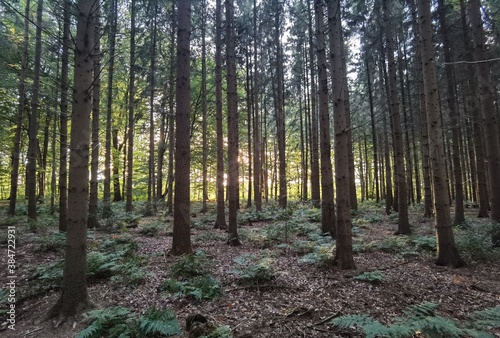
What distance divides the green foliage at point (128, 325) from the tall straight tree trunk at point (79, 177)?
0.51 meters

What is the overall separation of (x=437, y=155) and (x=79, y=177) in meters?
6.97

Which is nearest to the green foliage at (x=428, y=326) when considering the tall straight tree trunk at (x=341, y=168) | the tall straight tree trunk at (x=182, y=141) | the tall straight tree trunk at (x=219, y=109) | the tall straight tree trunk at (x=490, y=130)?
the tall straight tree trunk at (x=341, y=168)

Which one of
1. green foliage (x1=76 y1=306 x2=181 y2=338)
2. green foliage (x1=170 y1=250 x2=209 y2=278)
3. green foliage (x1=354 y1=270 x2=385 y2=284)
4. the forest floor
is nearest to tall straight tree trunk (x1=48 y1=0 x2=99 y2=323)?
the forest floor

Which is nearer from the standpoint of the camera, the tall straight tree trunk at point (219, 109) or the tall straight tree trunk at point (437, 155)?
the tall straight tree trunk at point (437, 155)

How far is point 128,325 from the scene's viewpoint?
11.4 feet

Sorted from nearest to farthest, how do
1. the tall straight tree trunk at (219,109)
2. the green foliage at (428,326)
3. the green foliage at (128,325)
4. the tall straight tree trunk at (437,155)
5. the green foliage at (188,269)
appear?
the green foliage at (428,326) < the green foliage at (128,325) < the green foliage at (188,269) < the tall straight tree trunk at (437,155) < the tall straight tree trunk at (219,109)

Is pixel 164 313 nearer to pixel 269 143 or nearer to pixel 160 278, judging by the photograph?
pixel 160 278

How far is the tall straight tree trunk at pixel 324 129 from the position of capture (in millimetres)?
7363

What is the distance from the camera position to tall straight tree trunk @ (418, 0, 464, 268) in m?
5.99

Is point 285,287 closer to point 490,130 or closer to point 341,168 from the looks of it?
point 341,168

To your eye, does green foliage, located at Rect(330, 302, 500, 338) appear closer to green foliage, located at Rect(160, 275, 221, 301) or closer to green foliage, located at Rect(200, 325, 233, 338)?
green foliage, located at Rect(200, 325, 233, 338)

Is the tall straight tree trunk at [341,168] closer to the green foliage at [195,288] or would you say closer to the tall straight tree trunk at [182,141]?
the green foliage at [195,288]

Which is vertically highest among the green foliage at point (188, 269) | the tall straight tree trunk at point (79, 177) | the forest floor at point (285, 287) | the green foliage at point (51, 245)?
the tall straight tree trunk at point (79, 177)

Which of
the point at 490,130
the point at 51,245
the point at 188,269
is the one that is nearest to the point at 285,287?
the point at 188,269
